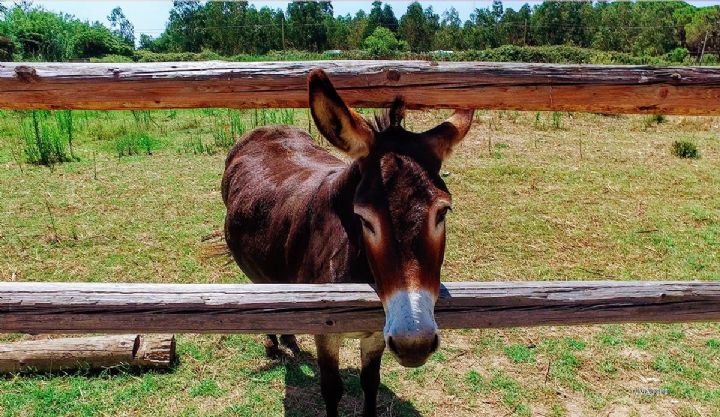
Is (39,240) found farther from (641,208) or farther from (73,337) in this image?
(641,208)

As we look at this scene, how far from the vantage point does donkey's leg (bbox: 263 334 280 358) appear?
13.1ft

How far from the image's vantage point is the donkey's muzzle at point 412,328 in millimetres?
1690

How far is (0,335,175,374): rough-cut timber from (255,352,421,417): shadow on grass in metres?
0.78

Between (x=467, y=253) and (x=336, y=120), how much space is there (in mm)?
3965

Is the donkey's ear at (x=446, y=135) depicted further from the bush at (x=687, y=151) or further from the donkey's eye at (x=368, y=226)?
the bush at (x=687, y=151)

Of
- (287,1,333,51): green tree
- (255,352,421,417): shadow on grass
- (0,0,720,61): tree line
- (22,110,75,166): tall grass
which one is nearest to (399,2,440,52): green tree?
(0,0,720,61): tree line

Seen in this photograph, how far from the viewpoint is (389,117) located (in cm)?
243

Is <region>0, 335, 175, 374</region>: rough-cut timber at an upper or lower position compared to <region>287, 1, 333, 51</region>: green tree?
lower

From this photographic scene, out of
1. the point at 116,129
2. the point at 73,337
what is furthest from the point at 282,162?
the point at 116,129

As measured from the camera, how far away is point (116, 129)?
10750 millimetres

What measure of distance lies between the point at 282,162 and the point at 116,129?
26.9 ft

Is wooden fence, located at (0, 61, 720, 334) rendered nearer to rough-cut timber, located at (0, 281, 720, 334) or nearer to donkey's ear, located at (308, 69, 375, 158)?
rough-cut timber, located at (0, 281, 720, 334)

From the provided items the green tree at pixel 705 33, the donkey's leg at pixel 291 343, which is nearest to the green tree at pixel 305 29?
the green tree at pixel 705 33

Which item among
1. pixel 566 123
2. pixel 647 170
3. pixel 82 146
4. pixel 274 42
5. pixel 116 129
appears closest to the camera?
pixel 647 170
